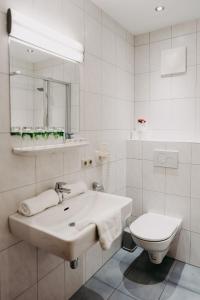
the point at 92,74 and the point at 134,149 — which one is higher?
the point at 92,74

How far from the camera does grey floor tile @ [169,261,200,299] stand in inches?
79.0

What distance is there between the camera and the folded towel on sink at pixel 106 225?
1336 mm

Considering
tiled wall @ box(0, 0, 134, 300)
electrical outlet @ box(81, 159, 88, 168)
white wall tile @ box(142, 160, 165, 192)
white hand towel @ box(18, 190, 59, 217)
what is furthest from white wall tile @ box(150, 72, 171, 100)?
white hand towel @ box(18, 190, 59, 217)

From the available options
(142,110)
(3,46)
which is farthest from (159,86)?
(3,46)

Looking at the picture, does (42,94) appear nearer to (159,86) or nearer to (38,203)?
(38,203)

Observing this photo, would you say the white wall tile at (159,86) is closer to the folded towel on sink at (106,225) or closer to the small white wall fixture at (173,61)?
the small white wall fixture at (173,61)

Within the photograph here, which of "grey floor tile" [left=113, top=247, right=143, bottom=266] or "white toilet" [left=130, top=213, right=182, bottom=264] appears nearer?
"white toilet" [left=130, top=213, right=182, bottom=264]

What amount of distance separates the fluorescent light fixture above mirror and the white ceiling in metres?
0.59

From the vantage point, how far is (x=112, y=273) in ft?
7.09

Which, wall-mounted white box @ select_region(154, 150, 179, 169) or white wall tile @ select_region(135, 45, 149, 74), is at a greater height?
white wall tile @ select_region(135, 45, 149, 74)

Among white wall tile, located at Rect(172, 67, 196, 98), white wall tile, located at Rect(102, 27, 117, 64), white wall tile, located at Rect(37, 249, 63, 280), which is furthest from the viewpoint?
white wall tile, located at Rect(172, 67, 196, 98)

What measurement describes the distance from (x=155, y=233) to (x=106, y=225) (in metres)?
0.80

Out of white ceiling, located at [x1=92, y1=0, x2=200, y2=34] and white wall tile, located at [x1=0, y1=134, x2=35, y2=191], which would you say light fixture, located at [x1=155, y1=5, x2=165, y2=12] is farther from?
white wall tile, located at [x1=0, y1=134, x2=35, y2=191]

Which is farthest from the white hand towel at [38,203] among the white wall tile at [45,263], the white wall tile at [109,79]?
the white wall tile at [109,79]
